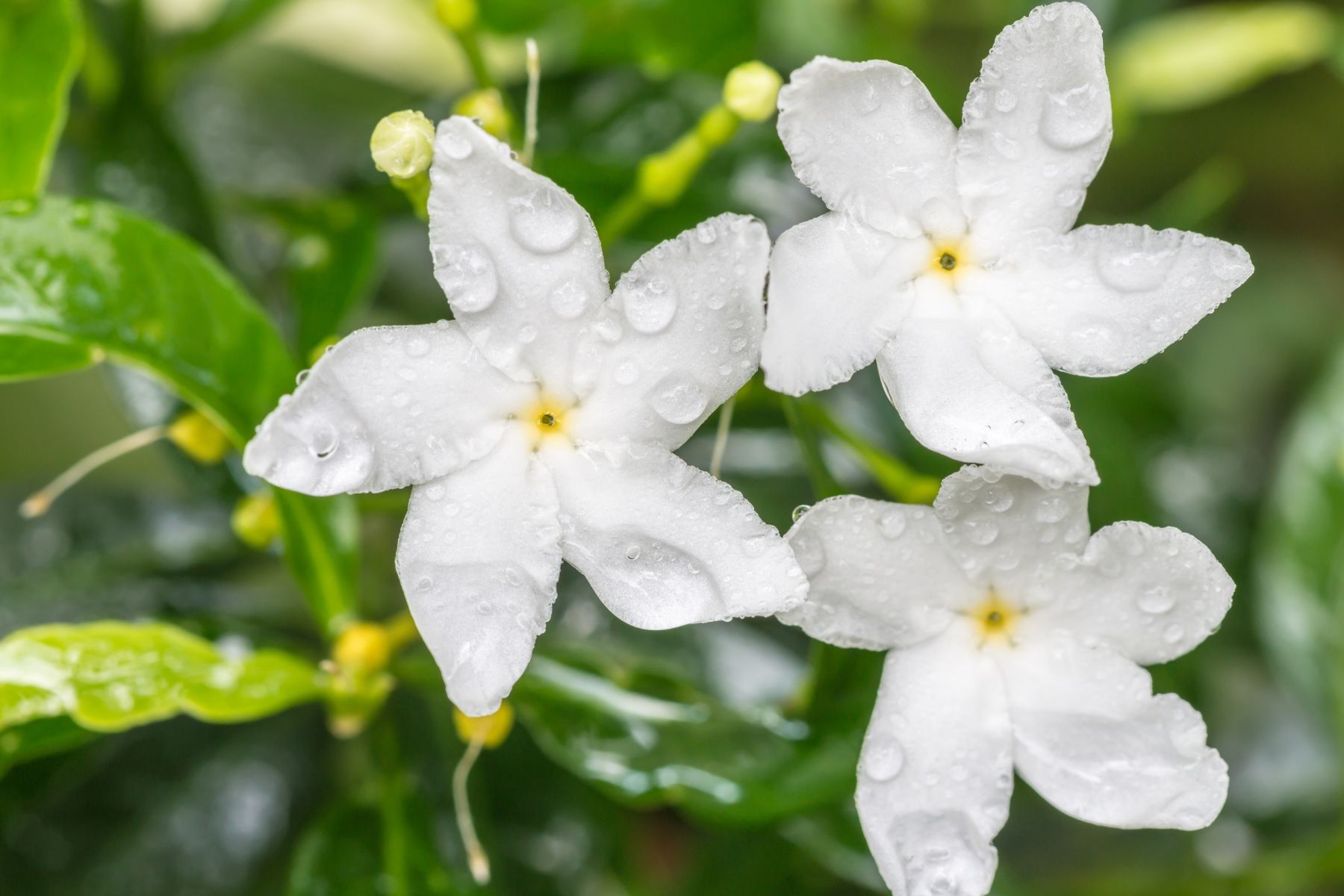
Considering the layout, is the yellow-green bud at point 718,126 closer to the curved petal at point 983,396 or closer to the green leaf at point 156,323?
the curved petal at point 983,396

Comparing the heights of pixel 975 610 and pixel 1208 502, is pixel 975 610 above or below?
above

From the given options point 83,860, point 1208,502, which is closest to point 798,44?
point 1208,502

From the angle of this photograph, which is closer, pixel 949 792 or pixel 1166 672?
pixel 949 792

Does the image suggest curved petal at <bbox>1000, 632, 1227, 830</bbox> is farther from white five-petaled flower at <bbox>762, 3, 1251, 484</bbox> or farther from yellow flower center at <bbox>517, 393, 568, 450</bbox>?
yellow flower center at <bbox>517, 393, 568, 450</bbox>

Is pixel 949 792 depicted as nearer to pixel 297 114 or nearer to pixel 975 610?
pixel 975 610

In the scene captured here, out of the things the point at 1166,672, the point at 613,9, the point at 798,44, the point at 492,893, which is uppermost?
the point at 613,9

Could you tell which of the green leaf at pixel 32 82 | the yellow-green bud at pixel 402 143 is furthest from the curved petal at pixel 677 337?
the green leaf at pixel 32 82

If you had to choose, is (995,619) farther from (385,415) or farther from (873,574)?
(385,415)
